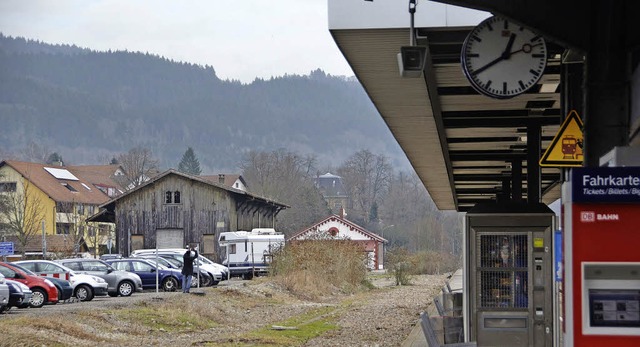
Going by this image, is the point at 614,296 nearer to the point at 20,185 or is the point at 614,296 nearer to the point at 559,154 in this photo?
the point at 559,154

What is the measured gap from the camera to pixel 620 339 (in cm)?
847

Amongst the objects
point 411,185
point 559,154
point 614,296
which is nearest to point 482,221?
point 559,154

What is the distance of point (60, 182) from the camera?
383 feet

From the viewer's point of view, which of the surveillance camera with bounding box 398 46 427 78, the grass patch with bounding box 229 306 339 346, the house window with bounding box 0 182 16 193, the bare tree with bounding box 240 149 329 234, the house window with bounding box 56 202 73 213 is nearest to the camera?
the surveillance camera with bounding box 398 46 427 78

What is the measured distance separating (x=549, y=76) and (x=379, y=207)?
15197 cm

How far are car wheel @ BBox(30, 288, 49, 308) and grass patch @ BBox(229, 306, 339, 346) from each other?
699 centimetres

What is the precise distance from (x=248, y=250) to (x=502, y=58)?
49389 millimetres

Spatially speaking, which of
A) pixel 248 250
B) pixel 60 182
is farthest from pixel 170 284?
pixel 60 182

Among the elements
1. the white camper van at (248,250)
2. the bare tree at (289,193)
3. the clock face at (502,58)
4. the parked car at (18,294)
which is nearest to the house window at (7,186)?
the bare tree at (289,193)

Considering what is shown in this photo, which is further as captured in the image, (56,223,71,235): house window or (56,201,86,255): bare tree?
(56,223,71,235): house window

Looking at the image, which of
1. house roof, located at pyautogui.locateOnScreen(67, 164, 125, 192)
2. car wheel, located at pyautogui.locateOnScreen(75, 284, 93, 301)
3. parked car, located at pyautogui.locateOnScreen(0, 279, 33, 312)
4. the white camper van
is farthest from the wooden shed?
house roof, located at pyautogui.locateOnScreen(67, 164, 125, 192)

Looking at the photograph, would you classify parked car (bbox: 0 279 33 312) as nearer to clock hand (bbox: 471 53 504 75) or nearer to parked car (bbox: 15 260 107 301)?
parked car (bbox: 15 260 107 301)

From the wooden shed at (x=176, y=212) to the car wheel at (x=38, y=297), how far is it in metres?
41.4

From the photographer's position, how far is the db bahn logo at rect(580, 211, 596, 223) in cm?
851
